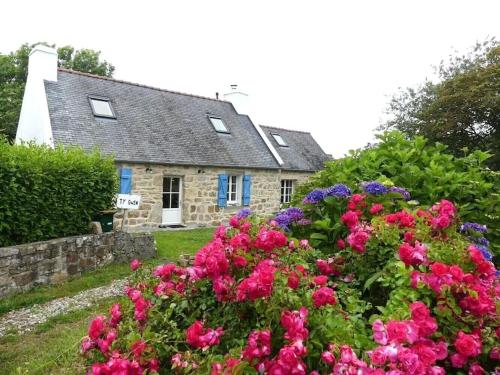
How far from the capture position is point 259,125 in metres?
19.3

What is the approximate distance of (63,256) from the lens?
655 centimetres

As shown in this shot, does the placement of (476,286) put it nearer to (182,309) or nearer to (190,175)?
(182,309)

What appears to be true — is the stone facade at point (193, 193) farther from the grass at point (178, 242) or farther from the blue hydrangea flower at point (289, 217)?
the blue hydrangea flower at point (289, 217)

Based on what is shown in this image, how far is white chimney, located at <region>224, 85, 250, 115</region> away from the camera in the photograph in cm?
1850

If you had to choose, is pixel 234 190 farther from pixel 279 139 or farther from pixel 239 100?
pixel 239 100

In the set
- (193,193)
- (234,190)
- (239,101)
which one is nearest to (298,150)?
(239,101)

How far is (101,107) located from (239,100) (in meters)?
7.12

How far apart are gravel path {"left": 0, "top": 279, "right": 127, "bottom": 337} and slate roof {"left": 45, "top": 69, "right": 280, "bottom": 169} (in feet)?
21.7

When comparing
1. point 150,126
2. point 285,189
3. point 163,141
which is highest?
point 150,126

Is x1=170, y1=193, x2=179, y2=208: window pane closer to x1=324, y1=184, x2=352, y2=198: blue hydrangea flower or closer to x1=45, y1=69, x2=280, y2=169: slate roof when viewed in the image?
x1=45, y1=69, x2=280, y2=169: slate roof

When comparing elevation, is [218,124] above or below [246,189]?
above

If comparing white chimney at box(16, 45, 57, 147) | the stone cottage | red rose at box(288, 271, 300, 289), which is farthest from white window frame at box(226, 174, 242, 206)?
red rose at box(288, 271, 300, 289)

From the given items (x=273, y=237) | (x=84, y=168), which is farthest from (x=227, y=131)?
(x=273, y=237)

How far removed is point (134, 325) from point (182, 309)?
0.24 meters
